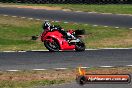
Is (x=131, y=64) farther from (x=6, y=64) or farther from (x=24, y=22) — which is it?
(x=24, y=22)

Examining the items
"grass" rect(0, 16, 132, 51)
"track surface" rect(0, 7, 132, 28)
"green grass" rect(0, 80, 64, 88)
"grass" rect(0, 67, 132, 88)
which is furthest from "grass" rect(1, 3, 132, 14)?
"green grass" rect(0, 80, 64, 88)

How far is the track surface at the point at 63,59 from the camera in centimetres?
1862

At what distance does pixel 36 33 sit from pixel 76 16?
809cm

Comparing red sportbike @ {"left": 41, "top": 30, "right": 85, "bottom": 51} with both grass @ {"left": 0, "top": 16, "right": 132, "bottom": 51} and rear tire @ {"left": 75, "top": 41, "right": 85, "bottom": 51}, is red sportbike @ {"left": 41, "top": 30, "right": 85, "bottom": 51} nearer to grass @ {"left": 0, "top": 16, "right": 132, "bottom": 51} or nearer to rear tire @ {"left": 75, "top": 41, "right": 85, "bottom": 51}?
rear tire @ {"left": 75, "top": 41, "right": 85, "bottom": 51}

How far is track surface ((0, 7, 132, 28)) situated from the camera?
33906 millimetres

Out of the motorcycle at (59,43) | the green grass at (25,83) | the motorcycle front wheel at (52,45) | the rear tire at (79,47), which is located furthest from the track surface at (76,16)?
the green grass at (25,83)

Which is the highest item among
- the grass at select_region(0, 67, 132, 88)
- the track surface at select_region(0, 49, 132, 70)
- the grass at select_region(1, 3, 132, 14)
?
the grass at select_region(0, 67, 132, 88)

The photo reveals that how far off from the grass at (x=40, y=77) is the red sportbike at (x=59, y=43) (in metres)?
3.71

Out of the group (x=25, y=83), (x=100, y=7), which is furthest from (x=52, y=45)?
(x=100, y=7)

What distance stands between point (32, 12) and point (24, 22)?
504 centimetres

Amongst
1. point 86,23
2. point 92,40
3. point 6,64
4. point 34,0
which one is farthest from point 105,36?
point 34,0

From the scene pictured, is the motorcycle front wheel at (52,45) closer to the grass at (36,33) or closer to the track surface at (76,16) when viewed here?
the grass at (36,33)

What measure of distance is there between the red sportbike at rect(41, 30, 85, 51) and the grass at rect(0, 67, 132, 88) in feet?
12.2

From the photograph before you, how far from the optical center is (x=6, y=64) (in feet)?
62.0
